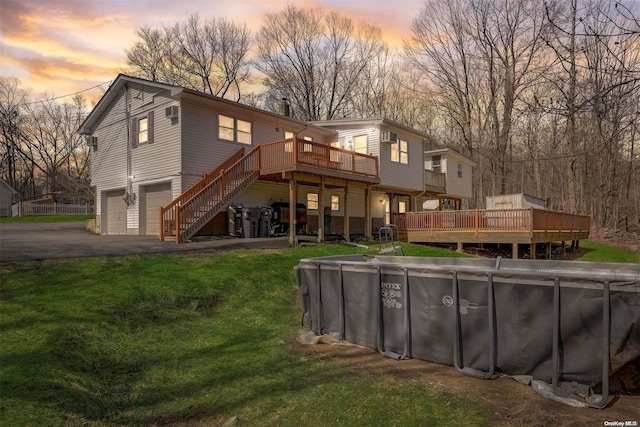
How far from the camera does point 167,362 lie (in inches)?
230

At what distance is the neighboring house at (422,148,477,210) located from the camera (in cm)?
2831

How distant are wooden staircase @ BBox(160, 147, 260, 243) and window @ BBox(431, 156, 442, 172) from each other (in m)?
16.4

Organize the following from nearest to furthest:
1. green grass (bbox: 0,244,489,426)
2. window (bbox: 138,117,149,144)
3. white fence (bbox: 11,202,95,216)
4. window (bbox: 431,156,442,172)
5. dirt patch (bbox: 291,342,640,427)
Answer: dirt patch (bbox: 291,342,640,427), green grass (bbox: 0,244,489,426), window (bbox: 138,117,149,144), window (bbox: 431,156,442,172), white fence (bbox: 11,202,95,216)

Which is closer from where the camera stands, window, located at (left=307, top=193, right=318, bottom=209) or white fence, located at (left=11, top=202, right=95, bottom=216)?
window, located at (left=307, top=193, right=318, bottom=209)

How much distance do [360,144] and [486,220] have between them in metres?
8.21

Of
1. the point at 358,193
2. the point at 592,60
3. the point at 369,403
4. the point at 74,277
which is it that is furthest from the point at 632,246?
the point at 74,277

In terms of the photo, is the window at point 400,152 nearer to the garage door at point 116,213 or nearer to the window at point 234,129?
the window at point 234,129

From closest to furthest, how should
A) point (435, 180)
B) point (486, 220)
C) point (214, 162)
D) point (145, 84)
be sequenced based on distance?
point (214, 162)
point (486, 220)
point (145, 84)
point (435, 180)

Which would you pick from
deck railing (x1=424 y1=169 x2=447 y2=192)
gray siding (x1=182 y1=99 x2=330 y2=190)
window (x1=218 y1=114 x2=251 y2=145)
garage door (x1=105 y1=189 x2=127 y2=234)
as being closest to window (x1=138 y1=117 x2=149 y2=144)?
gray siding (x1=182 y1=99 x2=330 y2=190)

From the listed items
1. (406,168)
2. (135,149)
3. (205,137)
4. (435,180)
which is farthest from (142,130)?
(435,180)

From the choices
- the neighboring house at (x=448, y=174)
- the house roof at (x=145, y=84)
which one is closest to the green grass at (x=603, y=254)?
the neighboring house at (x=448, y=174)

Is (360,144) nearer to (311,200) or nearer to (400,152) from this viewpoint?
(400,152)

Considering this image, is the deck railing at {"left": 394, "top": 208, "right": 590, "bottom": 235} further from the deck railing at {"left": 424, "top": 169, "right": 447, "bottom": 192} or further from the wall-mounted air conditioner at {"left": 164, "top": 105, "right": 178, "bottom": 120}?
the wall-mounted air conditioner at {"left": 164, "top": 105, "right": 178, "bottom": 120}

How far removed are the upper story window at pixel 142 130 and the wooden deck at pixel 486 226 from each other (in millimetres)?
12863
